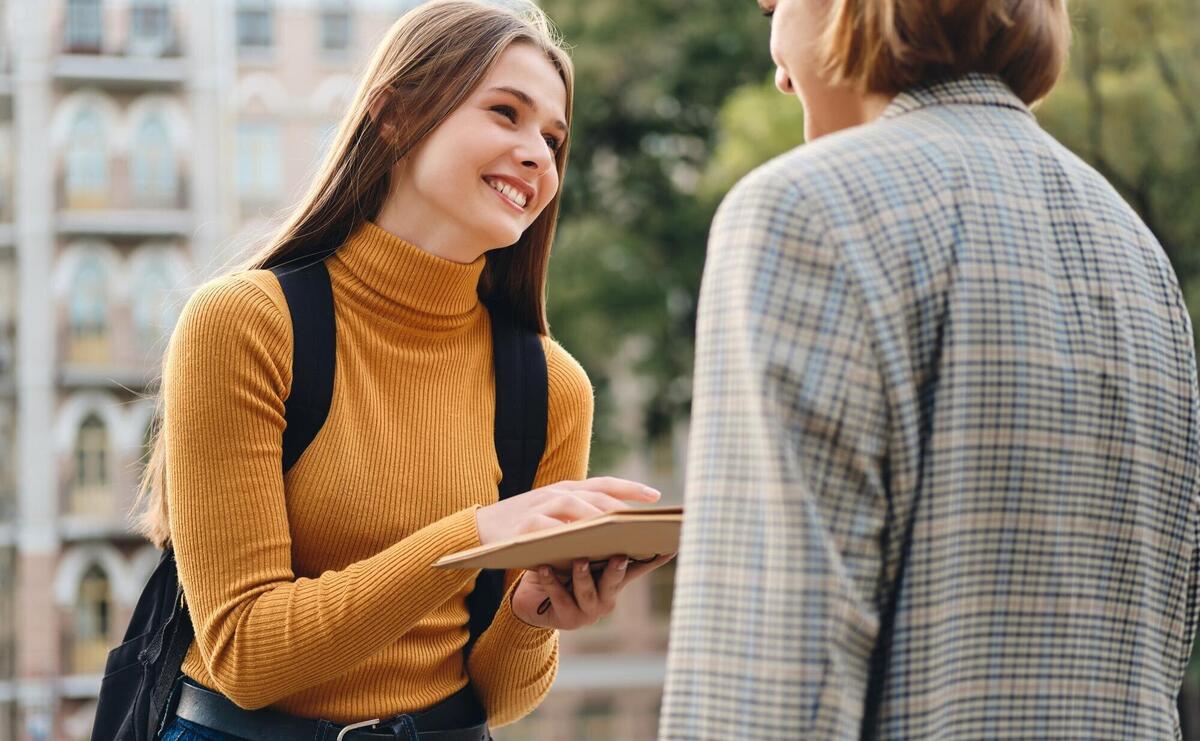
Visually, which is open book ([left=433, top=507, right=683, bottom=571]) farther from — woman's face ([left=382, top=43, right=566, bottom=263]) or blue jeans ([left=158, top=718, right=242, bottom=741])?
woman's face ([left=382, top=43, right=566, bottom=263])

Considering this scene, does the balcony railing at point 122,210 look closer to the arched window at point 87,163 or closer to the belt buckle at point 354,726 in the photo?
the arched window at point 87,163

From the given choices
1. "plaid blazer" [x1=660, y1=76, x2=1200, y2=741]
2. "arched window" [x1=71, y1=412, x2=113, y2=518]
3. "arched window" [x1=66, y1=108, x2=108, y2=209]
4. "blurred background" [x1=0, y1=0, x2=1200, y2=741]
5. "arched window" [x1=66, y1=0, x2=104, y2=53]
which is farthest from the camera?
"arched window" [x1=66, y1=0, x2=104, y2=53]

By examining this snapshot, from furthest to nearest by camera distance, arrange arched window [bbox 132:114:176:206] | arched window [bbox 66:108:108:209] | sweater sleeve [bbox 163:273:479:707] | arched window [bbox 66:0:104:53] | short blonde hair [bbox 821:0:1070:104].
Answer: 1. arched window [bbox 132:114:176:206]
2. arched window [bbox 66:0:104:53]
3. arched window [bbox 66:108:108:209]
4. sweater sleeve [bbox 163:273:479:707]
5. short blonde hair [bbox 821:0:1070:104]

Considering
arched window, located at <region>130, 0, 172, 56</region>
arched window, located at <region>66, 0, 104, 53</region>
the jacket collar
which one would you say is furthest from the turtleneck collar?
arched window, located at <region>66, 0, 104, 53</region>

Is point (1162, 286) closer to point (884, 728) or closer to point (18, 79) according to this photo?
point (884, 728)

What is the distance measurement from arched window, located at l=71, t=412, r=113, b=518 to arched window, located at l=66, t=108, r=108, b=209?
3.55 metres

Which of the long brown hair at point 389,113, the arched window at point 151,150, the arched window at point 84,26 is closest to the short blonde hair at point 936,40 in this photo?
the long brown hair at point 389,113

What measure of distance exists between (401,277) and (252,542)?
49 cm

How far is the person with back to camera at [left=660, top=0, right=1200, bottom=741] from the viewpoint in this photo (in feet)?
4.79

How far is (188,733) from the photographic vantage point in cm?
223

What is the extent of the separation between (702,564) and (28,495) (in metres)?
26.5

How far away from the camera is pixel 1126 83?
42.3 ft

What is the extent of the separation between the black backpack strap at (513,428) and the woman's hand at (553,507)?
1.22 ft

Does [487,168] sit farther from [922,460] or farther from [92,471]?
[92,471]
